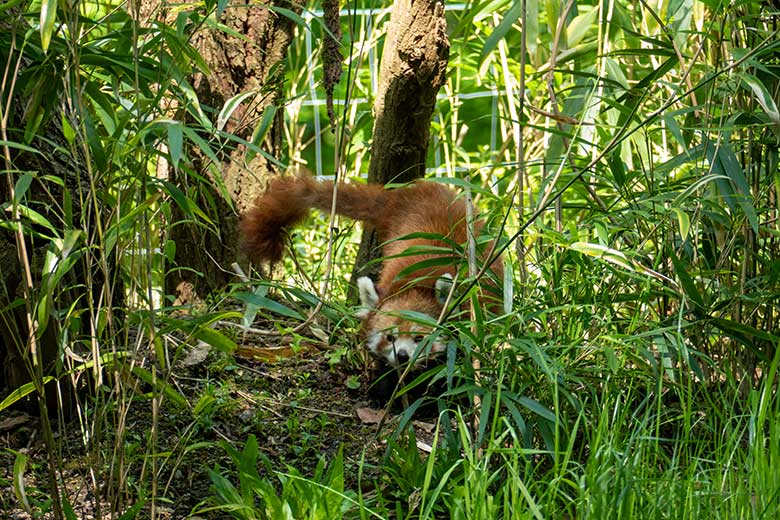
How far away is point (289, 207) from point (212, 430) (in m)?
1.33

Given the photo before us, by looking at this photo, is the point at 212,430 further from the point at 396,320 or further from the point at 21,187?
the point at 396,320

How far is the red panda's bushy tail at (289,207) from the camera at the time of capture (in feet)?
12.4

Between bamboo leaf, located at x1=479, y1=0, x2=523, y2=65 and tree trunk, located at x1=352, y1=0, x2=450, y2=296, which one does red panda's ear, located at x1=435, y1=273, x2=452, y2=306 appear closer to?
tree trunk, located at x1=352, y1=0, x2=450, y2=296

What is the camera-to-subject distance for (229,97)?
145 inches

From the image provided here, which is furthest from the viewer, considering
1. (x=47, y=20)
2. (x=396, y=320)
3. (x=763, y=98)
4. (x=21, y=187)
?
(x=396, y=320)

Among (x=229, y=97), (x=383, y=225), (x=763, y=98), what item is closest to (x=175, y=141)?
(x=763, y=98)

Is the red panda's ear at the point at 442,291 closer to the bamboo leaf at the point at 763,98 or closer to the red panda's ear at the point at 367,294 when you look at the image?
the red panda's ear at the point at 367,294

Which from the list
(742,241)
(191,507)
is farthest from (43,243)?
(742,241)

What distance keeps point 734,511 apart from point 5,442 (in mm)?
1866

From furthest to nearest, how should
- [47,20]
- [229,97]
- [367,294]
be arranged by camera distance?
[367,294] < [229,97] < [47,20]

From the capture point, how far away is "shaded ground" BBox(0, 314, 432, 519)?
Result: 236 centimetres

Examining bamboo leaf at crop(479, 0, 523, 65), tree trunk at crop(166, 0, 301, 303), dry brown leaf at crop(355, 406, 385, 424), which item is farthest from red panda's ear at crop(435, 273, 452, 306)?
bamboo leaf at crop(479, 0, 523, 65)

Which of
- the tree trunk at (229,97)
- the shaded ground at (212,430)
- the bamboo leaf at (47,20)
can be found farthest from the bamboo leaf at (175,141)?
the tree trunk at (229,97)

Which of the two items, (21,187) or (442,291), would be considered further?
(442,291)
